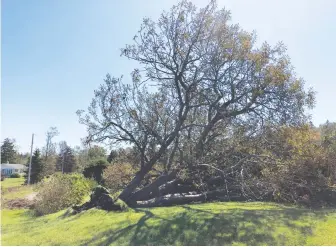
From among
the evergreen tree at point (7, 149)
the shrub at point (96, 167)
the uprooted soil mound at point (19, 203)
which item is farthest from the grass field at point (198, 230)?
A: the evergreen tree at point (7, 149)

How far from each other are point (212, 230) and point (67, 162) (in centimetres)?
5072

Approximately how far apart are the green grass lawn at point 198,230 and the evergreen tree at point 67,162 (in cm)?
4585

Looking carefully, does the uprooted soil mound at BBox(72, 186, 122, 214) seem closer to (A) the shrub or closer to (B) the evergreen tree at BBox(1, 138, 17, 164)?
(A) the shrub

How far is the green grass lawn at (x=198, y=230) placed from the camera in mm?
7219

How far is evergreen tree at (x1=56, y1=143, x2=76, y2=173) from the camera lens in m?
54.1

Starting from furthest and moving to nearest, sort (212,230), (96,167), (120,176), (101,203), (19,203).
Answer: (96,167)
(19,203)
(120,176)
(101,203)
(212,230)

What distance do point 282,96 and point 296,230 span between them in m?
→ 7.09

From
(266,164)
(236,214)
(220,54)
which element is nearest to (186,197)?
(266,164)

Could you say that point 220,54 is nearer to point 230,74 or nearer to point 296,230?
point 230,74

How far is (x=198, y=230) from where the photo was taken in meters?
7.88

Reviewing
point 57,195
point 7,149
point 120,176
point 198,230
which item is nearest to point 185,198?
point 198,230

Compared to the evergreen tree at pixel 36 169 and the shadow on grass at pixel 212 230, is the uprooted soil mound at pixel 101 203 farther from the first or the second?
the evergreen tree at pixel 36 169

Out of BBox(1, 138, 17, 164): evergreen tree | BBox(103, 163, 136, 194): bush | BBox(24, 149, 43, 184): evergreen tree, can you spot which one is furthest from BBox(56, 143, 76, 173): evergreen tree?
BBox(103, 163, 136, 194): bush

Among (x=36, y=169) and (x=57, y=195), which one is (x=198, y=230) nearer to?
(x=57, y=195)
